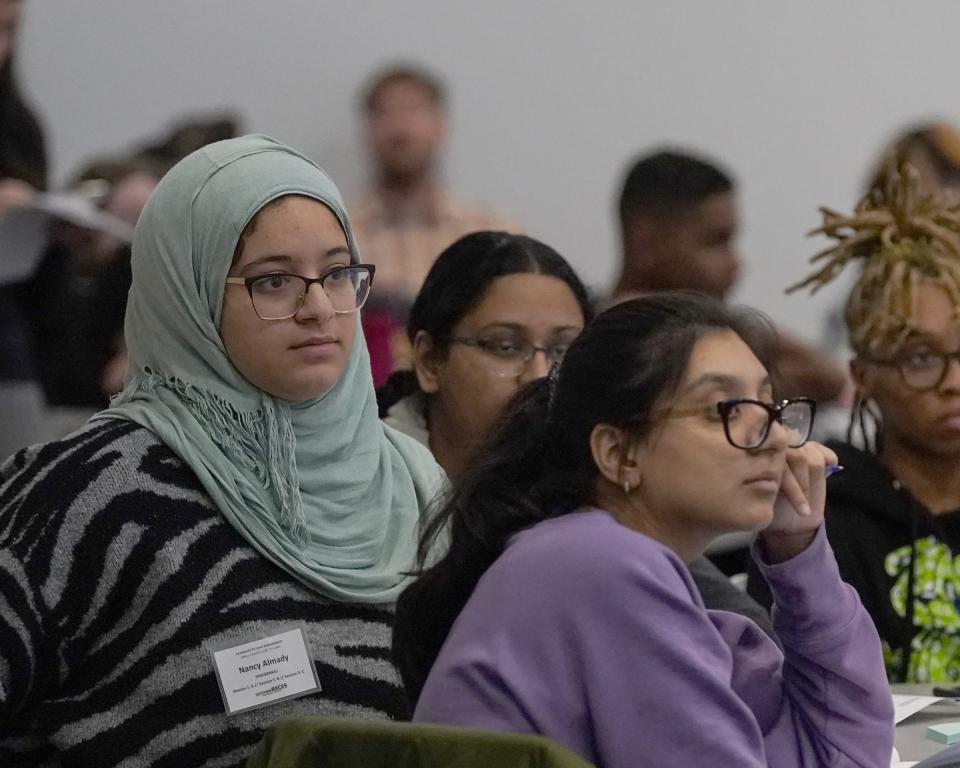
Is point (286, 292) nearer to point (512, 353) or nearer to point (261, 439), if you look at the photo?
point (261, 439)

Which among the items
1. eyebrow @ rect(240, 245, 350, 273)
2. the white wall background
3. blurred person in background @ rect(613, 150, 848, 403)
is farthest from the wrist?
the white wall background

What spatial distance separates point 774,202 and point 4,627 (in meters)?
4.34

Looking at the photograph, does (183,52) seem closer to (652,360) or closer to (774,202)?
(774,202)

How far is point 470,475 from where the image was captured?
6.59 ft

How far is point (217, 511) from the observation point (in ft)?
7.54

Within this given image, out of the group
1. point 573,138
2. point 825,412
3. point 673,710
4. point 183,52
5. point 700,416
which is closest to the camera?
point 673,710

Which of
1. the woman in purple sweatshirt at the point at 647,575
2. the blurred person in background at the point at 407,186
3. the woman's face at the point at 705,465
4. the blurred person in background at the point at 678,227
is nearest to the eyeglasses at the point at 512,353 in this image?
the woman in purple sweatshirt at the point at 647,575

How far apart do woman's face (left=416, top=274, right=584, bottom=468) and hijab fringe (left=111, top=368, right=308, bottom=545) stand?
0.58m

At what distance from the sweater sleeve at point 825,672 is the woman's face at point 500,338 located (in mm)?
943

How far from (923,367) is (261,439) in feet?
4.20

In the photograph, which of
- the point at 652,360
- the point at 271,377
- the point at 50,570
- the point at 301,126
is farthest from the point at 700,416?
the point at 301,126

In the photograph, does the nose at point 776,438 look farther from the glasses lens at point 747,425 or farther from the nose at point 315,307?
the nose at point 315,307

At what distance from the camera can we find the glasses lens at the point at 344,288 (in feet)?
7.84

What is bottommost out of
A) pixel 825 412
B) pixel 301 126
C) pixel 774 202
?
pixel 825 412
